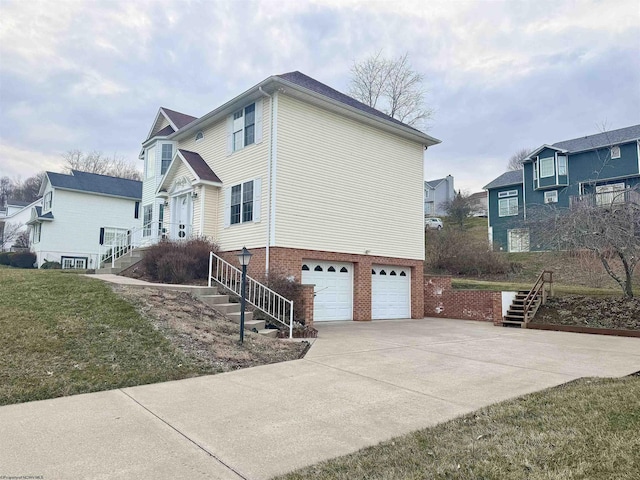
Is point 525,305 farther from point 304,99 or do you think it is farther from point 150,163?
point 150,163

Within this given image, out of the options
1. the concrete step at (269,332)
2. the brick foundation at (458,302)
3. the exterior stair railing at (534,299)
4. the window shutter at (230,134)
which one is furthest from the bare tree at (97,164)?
the exterior stair railing at (534,299)

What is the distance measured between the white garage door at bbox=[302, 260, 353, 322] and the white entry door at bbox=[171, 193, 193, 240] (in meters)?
5.15

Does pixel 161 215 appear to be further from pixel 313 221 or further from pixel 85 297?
pixel 85 297

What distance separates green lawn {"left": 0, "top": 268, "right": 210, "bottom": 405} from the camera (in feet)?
18.2

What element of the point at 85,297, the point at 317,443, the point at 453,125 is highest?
the point at 453,125

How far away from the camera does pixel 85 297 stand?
29.2ft

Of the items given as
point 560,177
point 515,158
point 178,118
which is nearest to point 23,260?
point 178,118

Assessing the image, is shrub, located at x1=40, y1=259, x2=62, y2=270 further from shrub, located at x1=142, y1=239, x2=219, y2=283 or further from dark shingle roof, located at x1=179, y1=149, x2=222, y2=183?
shrub, located at x1=142, y1=239, x2=219, y2=283

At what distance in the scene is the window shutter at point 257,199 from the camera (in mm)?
13172

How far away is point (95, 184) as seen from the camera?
32250 mm

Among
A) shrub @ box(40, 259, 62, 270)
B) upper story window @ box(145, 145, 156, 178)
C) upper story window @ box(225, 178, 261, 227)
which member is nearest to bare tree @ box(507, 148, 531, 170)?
upper story window @ box(145, 145, 156, 178)

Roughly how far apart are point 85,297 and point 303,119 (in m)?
8.59

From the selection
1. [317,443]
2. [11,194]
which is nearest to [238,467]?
[317,443]

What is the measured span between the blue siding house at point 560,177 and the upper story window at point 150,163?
65.3 ft
